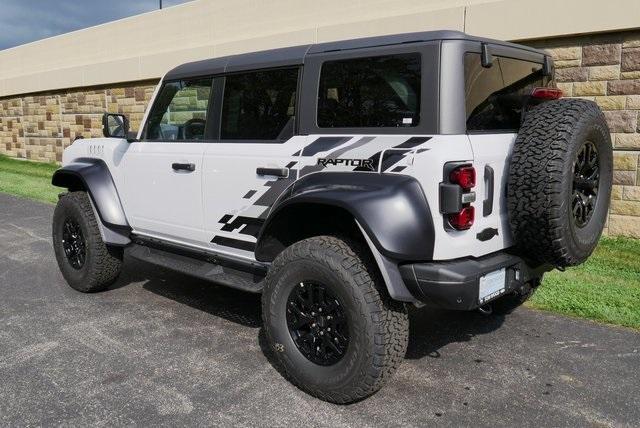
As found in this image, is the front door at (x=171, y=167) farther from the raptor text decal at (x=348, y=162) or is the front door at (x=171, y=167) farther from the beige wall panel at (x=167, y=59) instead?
the beige wall panel at (x=167, y=59)

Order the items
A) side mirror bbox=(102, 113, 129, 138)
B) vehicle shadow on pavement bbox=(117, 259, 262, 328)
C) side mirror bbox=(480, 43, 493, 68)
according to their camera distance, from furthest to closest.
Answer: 1. side mirror bbox=(102, 113, 129, 138)
2. vehicle shadow on pavement bbox=(117, 259, 262, 328)
3. side mirror bbox=(480, 43, 493, 68)

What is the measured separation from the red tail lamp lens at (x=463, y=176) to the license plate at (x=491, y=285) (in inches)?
18.9

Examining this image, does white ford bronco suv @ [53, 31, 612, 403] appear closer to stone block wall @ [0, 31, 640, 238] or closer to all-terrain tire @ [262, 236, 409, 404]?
all-terrain tire @ [262, 236, 409, 404]

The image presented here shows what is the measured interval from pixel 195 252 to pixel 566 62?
4.91 meters

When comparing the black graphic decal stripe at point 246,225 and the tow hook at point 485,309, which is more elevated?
the black graphic decal stripe at point 246,225

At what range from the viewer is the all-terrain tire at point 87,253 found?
4848mm

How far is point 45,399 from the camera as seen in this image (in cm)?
311

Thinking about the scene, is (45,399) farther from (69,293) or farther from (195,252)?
(69,293)

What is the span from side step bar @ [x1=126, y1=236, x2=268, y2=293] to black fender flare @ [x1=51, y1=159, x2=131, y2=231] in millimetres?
211

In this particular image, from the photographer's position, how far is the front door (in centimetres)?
409

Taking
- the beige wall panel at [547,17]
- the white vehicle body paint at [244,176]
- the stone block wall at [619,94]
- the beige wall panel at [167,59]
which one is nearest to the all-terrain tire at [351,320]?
the white vehicle body paint at [244,176]

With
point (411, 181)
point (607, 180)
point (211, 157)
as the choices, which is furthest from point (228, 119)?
point (607, 180)

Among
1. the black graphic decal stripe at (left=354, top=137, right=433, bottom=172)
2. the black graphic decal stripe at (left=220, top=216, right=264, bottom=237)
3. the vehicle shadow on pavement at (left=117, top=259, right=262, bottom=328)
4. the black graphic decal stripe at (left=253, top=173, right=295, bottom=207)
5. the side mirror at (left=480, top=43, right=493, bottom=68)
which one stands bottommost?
the vehicle shadow on pavement at (left=117, top=259, right=262, bottom=328)

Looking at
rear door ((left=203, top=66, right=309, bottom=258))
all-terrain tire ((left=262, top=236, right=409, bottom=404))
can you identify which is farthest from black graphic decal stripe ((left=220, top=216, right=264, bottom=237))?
all-terrain tire ((left=262, top=236, right=409, bottom=404))
